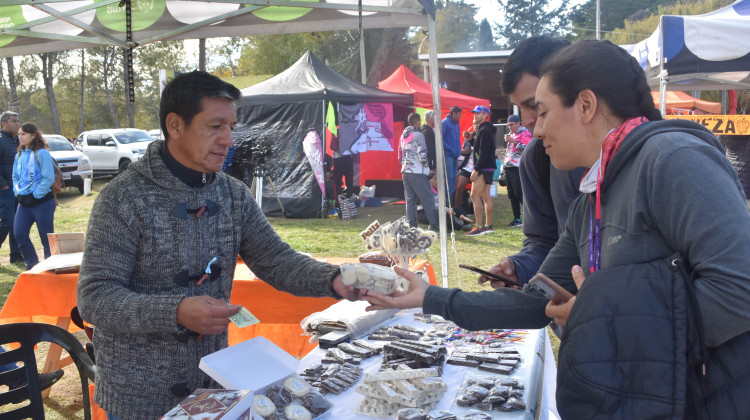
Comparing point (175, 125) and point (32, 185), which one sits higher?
point (175, 125)

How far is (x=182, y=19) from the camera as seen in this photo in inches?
170

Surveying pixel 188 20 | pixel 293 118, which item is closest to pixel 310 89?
pixel 293 118

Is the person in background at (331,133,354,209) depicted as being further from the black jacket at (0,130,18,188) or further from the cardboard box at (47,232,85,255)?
the cardboard box at (47,232,85,255)

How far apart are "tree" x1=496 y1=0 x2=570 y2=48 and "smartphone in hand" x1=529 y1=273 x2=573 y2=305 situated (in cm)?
5337

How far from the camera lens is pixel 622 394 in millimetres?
1209

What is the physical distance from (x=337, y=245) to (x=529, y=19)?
5005 centimetres

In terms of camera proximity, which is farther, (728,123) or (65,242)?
(728,123)

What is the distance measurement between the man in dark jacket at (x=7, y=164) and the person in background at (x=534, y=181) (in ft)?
23.7

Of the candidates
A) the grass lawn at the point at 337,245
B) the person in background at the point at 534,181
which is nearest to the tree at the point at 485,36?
the grass lawn at the point at 337,245

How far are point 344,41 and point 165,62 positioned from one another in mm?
11658

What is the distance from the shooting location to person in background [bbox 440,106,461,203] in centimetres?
1022

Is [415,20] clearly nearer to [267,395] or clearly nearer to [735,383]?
[267,395]

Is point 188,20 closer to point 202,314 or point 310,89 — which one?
point 202,314

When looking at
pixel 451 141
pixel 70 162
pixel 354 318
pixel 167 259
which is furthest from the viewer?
pixel 70 162
